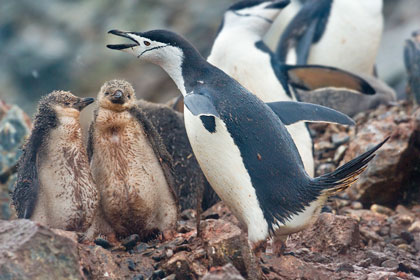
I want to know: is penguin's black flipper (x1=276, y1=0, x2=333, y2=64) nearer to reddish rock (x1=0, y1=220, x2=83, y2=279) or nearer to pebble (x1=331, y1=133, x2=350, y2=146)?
pebble (x1=331, y1=133, x2=350, y2=146)

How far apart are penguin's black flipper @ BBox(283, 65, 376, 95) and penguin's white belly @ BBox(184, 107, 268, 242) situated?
60.2 inches

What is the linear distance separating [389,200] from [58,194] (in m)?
2.26

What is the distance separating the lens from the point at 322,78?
4.61 metres

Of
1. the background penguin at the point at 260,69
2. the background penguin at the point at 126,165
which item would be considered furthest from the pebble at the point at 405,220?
the background penguin at the point at 126,165

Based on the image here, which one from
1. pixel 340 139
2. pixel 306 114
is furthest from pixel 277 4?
pixel 306 114

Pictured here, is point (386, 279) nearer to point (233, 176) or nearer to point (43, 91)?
point (233, 176)

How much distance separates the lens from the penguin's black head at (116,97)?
127 inches

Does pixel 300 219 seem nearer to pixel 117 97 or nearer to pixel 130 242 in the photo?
pixel 130 242

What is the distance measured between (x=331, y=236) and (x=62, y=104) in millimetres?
1444

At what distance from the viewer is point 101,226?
330 cm

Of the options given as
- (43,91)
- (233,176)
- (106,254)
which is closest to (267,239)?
(233,176)

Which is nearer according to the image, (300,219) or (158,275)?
(158,275)

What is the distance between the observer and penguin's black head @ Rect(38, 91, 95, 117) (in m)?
3.14

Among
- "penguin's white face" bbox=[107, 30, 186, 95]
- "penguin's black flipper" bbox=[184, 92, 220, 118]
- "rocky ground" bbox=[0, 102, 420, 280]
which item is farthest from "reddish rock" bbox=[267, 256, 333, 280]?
"penguin's white face" bbox=[107, 30, 186, 95]
